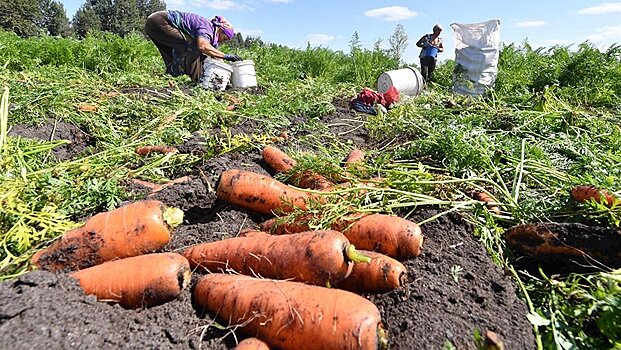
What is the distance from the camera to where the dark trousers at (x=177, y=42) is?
7.73 m

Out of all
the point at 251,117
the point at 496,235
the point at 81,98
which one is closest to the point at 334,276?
the point at 496,235

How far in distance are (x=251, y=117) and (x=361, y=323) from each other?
10.3 ft

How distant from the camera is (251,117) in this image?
432 cm

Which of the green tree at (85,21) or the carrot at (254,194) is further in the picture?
the green tree at (85,21)

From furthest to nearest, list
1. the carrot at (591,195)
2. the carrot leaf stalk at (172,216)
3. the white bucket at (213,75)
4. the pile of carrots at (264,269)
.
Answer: the white bucket at (213,75), the carrot leaf stalk at (172,216), the carrot at (591,195), the pile of carrots at (264,269)

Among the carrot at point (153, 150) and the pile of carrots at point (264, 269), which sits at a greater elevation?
the carrot at point (153, 150)

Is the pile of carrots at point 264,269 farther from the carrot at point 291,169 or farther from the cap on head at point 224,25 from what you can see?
the cap on head at point 224,25

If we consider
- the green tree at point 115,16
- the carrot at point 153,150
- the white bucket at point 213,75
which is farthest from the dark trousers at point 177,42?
the green tree at point 115,16

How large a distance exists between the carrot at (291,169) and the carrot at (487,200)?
2.88 feet

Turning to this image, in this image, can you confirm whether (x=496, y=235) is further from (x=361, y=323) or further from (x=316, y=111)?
(x=316, y=111)

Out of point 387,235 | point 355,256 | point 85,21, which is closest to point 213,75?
point 387,235

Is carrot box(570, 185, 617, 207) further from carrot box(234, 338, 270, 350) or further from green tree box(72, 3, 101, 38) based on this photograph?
green tree box(72, 3, 101, 38)

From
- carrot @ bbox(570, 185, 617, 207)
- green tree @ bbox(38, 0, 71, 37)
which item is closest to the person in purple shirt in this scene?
carrot @ bbox(570, 185, 617, 207)

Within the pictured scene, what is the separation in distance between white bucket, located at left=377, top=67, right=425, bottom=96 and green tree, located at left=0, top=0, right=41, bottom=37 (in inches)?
1776
